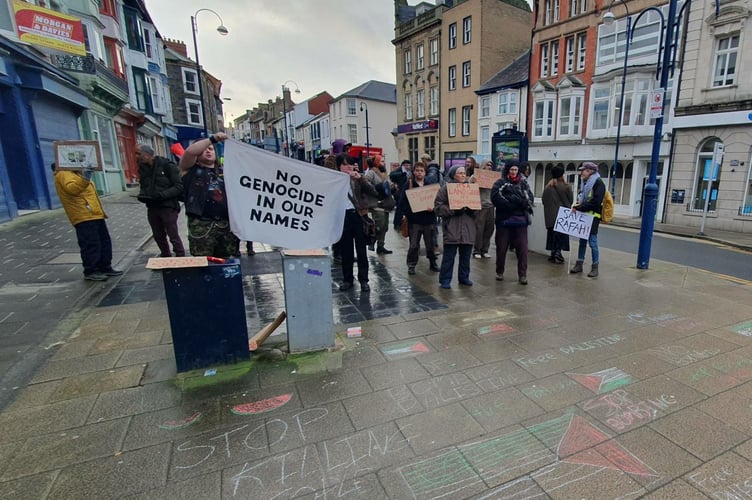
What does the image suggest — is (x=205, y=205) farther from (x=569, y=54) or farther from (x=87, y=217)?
(x=569, y=54)

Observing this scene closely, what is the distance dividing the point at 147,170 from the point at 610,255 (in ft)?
29.7

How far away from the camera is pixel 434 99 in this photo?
32.9 m

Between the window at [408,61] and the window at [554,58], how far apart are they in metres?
15.6

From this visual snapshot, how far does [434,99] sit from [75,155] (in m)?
31.4

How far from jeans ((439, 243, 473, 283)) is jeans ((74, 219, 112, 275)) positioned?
17.2 ft

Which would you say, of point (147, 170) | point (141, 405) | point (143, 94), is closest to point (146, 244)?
point (147, 170)

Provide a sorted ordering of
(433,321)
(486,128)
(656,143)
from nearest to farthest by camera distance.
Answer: (433,321)
(656,143)
(486,128)

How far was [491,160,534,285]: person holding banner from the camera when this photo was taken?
580cm

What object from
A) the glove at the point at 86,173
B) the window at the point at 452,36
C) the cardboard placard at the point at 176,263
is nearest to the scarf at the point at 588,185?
A: the cardboard placard at the point at 176,263

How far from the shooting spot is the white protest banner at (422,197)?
6.02 meters

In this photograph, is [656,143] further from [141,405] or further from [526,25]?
[526,25]

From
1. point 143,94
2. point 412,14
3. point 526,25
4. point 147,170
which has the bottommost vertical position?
point 147,170

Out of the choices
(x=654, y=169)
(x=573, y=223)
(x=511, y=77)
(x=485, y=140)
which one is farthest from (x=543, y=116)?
(x=573, y=223)

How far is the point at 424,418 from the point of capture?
8.86 feet
